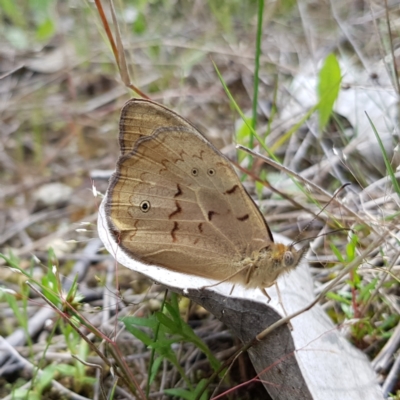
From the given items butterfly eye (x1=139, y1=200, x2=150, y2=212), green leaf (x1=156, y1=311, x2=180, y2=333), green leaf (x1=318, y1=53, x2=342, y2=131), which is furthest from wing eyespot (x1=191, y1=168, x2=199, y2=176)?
green leaf (x1=318, y1=53, x2=342, y2=131)

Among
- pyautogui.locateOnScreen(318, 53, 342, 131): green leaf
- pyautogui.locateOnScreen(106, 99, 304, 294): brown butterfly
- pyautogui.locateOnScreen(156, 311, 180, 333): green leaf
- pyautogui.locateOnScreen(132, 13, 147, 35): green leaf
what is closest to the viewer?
pyautogui.locateOnScreen(156, 311, 180, 333): green leaf

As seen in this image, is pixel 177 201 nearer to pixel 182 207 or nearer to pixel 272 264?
pixel 182 207

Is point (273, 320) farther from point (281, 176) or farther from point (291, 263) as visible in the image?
point (281, 176)

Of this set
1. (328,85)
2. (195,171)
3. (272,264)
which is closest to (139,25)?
(328,85)

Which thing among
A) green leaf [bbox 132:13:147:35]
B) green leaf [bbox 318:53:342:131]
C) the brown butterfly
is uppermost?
green leaf [bbox 132:13:147:35]

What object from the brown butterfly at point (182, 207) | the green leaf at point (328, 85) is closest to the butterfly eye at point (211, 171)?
the brown butterfly at point (182, 207)

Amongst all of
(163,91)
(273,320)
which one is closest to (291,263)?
(273,320)

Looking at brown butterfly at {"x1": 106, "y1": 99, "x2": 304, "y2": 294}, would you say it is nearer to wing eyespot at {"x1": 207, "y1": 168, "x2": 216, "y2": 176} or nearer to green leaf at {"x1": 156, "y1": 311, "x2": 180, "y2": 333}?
wing eyespot at {"x1": 207, "y1": 168, "x2": 216, "y2": 176}
